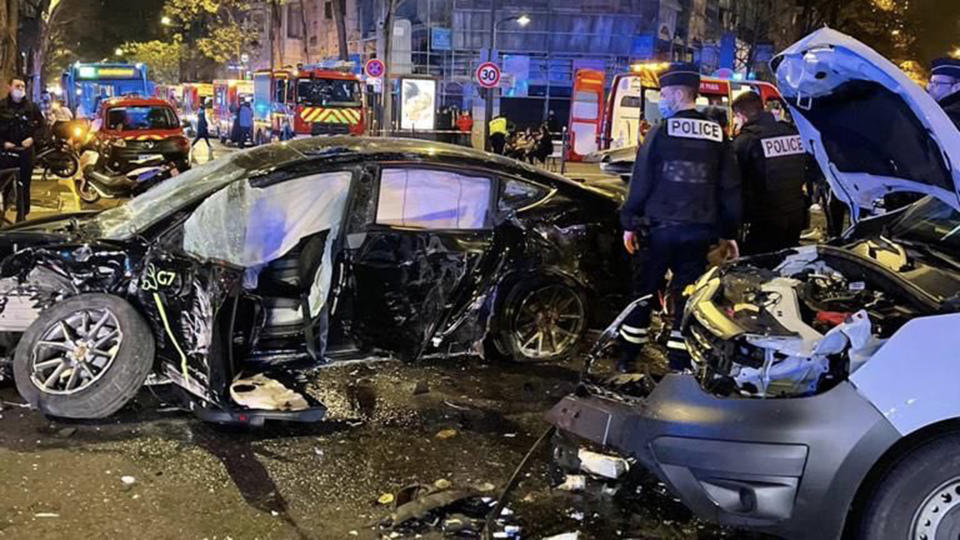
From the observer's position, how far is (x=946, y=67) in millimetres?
6273

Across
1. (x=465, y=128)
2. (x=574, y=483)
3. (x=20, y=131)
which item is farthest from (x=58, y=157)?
(x=465, y=128)

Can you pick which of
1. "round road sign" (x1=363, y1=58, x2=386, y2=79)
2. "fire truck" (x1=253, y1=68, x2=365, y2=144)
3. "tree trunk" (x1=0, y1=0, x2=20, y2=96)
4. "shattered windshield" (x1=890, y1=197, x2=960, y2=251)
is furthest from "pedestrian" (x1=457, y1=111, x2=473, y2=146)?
"shattered windshield" (x1=890, y1=197, x2=960, y2=251)

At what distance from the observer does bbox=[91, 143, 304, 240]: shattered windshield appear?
4867 millimetres

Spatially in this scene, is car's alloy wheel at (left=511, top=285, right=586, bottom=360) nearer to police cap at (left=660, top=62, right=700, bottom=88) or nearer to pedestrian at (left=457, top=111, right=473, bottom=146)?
police cap at (left=660, top=62, right=700, bottom=88)

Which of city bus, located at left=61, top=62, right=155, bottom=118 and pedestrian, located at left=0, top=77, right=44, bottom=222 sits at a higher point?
city bus, located at left=61, top=62, right=155, bottom=118

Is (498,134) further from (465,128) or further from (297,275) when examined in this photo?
(297,275)

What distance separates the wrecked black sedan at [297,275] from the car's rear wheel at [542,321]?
0.04ft

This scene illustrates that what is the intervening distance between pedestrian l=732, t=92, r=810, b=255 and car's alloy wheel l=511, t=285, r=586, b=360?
4.77ft

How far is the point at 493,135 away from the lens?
67.1 feet

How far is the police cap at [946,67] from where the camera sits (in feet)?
20.3

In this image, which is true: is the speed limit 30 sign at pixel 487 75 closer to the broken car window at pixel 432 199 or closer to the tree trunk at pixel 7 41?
the tree trunk at pixel 7 41

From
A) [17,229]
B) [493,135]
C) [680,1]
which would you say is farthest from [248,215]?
[680,1]

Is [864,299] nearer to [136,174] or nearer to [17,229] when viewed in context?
[17,229]

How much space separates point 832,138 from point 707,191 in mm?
1012
